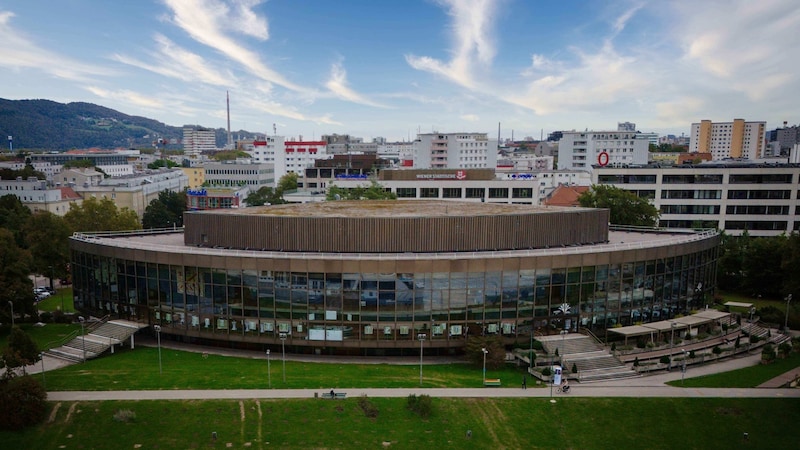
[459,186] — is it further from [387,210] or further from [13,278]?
[13,278]

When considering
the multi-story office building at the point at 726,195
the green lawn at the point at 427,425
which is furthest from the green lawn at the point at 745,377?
the multi-story office building at the point at 726,195

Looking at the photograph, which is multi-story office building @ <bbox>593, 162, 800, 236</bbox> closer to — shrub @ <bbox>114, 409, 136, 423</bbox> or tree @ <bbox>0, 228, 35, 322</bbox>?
shrub @ <bbox>114, 409, 136, 423</bbox>

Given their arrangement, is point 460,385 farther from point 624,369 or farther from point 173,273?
point 173,273

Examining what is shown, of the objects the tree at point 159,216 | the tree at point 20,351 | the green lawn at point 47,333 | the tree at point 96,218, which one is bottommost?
the green lawn at point 47,333

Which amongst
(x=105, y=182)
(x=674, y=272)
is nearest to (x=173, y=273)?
(x=674, y=272)

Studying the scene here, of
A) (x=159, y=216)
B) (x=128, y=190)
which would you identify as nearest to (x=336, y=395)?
(x=159, y=216)

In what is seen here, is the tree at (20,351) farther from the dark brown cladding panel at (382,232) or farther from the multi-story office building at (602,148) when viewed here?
the multi-story office building at (602,148)

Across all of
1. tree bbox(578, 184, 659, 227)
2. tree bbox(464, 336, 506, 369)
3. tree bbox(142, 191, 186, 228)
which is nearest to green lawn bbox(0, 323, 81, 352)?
tree bbox(464, 336, 506, 369)

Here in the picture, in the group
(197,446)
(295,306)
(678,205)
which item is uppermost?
(678,205)
